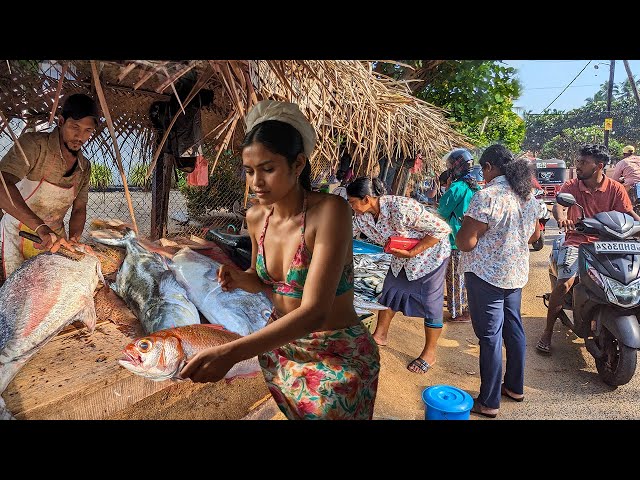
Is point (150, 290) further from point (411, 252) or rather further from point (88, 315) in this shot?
point (411, 252)

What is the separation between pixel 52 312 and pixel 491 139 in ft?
25.1

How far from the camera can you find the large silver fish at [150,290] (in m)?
2.76

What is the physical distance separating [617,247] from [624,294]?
37cm

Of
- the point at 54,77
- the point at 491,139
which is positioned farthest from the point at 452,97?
the point at 54,77

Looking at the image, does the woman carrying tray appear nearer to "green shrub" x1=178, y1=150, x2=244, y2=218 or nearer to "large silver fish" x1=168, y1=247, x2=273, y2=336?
"large silver fish" x1=168, y1=247, x2=273, y2=336

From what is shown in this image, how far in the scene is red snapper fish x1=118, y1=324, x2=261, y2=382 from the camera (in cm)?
217

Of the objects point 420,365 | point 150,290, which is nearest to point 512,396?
point 420,365

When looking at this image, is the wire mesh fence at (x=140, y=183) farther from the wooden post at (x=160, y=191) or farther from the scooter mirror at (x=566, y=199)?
the scooter mirror at (x=566, y=199)

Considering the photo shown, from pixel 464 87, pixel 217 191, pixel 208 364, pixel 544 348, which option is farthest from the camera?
pixel 217 191

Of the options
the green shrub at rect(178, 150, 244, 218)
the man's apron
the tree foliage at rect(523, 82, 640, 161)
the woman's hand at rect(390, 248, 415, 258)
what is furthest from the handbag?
the tree foliage at rect(523, 82, 640, 161)

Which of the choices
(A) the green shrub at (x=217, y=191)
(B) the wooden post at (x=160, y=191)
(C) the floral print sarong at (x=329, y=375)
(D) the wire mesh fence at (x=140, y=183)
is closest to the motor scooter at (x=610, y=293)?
(D) the wire mesh fence at (x=140, y=183)

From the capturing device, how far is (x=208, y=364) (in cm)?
137

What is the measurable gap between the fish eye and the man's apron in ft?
3.63
